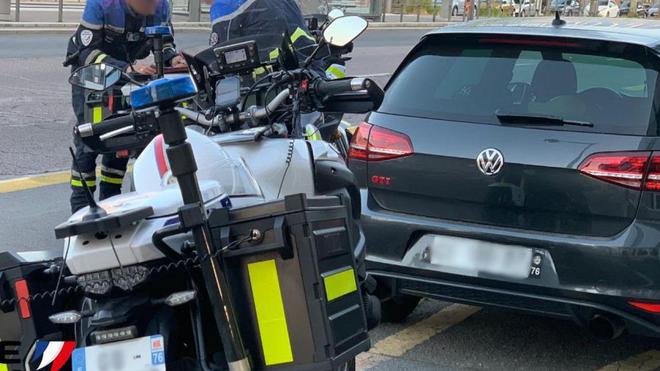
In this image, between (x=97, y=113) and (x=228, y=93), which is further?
(x=97, y=113)

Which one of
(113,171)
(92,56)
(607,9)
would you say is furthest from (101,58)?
(607,9)

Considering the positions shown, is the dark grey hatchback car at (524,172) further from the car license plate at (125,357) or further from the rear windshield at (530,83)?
the car license plate at (125,357)

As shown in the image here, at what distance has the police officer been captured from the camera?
5.75 meters

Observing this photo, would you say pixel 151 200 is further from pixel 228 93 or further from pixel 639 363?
pixel 639 363

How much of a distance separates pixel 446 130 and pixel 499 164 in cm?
33

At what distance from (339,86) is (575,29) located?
1.41 m

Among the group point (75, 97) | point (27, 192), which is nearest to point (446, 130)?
point (75, 97)

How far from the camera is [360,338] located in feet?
9.73

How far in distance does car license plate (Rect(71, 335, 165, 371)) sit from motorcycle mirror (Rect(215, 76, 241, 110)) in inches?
52.6

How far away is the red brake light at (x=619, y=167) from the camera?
3.91 m

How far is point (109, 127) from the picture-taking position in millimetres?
3014

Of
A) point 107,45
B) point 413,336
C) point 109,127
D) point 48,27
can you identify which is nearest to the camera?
point 109,127

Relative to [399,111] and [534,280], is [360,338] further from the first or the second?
[399,111]

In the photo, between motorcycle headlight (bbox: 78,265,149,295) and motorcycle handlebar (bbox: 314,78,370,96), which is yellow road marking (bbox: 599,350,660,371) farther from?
motorcycle headlight (bbox: 78,265,149,295)
